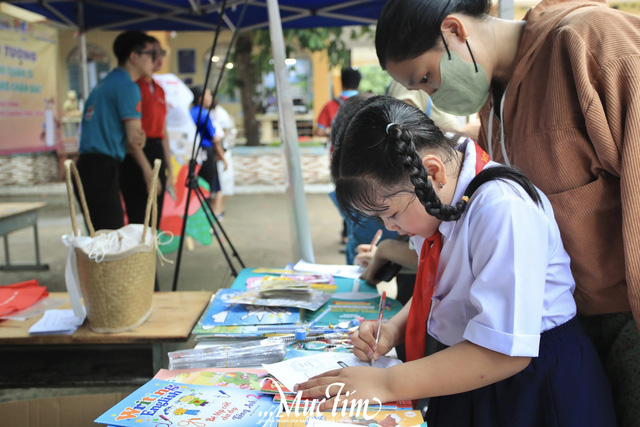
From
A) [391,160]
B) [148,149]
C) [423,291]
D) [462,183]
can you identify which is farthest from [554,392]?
[148,149]

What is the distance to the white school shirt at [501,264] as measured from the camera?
837 millimetres

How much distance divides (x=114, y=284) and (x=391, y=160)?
94 cm

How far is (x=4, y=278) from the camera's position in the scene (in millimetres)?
4203

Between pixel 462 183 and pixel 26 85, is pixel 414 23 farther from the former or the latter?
pixel 26 85

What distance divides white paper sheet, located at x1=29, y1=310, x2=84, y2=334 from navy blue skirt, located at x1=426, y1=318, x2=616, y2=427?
1.12 metres

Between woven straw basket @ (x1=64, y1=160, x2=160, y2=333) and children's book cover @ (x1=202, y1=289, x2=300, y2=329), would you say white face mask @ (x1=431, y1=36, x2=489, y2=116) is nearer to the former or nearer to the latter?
children's book cover @ (x1=202, y1=289, x2=300, y2=329)

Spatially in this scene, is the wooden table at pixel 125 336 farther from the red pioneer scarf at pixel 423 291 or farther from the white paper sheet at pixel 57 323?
the red pioneer scarf at pixel 423 291

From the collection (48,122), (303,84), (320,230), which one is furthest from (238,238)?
(303,84)

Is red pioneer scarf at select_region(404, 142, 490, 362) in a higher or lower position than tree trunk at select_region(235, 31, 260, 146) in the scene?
lower

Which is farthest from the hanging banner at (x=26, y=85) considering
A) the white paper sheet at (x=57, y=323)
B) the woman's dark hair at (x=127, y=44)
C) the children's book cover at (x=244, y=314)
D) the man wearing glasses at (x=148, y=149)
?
the children's book cover at (x=244, y=314)

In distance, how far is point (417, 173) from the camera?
2.83ft

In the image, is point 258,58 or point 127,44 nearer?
point 127,44

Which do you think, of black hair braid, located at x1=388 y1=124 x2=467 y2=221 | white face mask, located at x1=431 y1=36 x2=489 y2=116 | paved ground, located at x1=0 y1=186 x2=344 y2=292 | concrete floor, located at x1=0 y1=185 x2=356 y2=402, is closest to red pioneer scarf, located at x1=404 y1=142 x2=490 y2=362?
black hair braid, located at x1=388 y1=124 x2=467 y2=221

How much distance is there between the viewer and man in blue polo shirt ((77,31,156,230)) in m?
2.88
